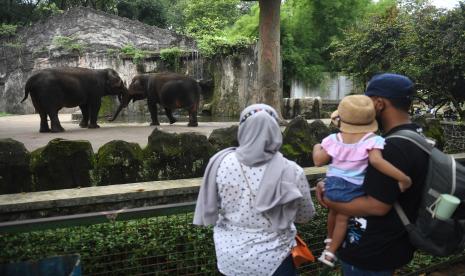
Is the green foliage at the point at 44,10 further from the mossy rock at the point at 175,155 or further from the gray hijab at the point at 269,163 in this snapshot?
the gray hijab at the point at 269,163

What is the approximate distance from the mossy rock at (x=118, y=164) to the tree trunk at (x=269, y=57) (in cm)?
629

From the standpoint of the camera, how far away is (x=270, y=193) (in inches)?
93.8

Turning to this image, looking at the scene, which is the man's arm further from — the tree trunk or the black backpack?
the tree trunk

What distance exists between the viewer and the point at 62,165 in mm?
4363

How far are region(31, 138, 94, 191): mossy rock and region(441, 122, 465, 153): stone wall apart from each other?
672 cm

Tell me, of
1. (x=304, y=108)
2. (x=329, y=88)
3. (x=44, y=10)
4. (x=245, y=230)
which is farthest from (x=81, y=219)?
(x=44, y=10)

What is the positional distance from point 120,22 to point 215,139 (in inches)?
982

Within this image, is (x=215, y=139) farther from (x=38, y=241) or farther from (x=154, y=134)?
(x=38, y=241)

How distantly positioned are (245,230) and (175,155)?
243 centimetres

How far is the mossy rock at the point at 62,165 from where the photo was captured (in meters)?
4.30

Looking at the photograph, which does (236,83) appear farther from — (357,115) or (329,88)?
(357,115)

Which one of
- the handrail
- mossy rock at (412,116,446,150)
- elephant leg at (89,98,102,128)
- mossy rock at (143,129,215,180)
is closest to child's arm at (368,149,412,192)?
the handrail

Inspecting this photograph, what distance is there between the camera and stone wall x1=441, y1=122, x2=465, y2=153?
348 inches

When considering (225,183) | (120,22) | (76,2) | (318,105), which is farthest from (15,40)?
(225,183)
